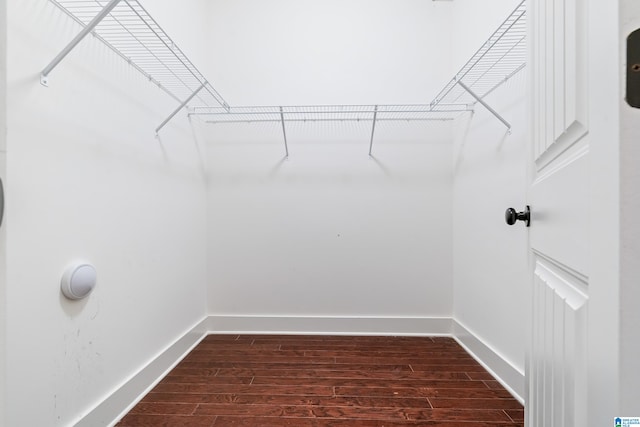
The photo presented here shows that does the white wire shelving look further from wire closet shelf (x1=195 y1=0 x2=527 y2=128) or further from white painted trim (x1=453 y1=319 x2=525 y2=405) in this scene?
white painted trim (x1=453 y1=319 x2=525 y2=405)

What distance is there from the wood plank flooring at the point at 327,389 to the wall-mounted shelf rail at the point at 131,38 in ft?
4.73

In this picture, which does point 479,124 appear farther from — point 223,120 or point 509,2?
point 223,120

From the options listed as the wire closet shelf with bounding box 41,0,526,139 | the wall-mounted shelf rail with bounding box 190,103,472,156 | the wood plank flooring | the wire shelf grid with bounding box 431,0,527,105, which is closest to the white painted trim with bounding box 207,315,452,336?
the wood plank flooring

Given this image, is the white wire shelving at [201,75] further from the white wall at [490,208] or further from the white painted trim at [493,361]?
the white painted trim at [493,361]

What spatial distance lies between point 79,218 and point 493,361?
2.18m

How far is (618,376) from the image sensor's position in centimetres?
37

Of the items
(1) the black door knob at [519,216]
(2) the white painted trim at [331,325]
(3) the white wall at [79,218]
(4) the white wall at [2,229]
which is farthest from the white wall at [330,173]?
(4) the white wall at [2,229]

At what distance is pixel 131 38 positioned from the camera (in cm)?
145

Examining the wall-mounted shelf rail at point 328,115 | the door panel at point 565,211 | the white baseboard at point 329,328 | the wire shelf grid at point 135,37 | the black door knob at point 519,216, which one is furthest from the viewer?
the wall-mounted shelf rail at point 328,115

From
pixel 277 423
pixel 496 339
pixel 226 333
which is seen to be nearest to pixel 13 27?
pixel 277 423

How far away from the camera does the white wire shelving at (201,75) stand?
4.00 ft

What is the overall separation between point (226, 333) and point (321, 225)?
1.12 metres

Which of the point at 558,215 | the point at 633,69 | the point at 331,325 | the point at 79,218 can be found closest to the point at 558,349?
the point at 558,215

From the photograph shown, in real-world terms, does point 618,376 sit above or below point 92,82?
below
